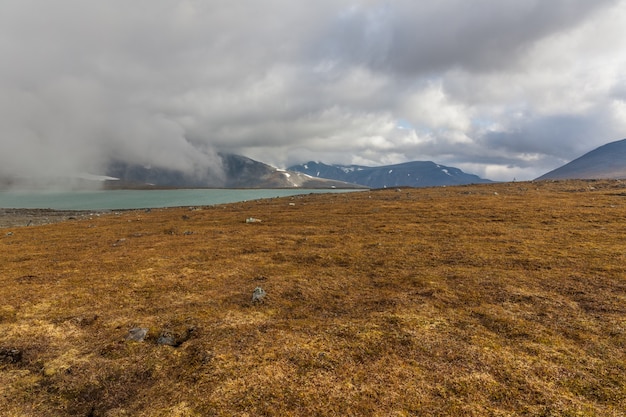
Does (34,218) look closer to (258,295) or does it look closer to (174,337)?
(258,295)

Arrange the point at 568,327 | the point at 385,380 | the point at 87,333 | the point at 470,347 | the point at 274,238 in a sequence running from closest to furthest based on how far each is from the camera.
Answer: the point at 385,380
the point at 470,347
the point at 568,327
the point at 87,333
the point at 274,238

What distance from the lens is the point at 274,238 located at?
25891mm

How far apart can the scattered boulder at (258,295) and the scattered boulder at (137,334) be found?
388 centimetres

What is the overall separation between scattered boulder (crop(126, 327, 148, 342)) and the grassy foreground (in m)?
0.24

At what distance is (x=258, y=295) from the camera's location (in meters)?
12.7

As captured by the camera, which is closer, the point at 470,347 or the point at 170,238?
the point at 470,347

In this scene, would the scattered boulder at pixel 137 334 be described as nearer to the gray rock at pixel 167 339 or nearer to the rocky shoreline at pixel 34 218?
the gray rock at pixel 167 339

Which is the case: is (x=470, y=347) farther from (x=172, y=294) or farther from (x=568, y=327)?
(x=172, y=294)

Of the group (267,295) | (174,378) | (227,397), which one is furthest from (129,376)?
(267,295)

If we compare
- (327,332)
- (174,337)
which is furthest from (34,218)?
(327,332)

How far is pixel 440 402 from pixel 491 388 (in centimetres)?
135

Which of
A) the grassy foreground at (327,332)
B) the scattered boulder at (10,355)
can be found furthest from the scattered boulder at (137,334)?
the scattered boulder at (10,355)

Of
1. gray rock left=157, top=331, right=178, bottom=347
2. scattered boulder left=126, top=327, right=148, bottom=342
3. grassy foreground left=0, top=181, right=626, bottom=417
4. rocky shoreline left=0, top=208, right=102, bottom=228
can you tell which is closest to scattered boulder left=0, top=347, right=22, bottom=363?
grassy foreground left=0, top=181, right=626, bottom=417

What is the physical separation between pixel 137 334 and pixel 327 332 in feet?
20.2
